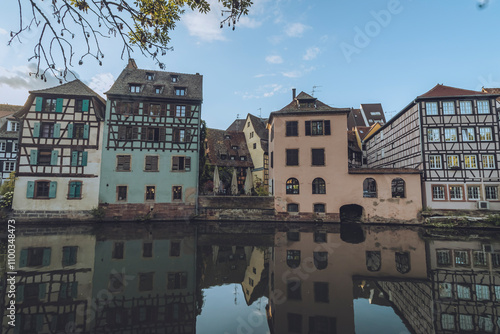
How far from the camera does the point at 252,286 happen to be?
24.0 ft

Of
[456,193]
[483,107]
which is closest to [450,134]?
[483,107]

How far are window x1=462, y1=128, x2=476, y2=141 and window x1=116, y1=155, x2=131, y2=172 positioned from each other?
2785 centimetres

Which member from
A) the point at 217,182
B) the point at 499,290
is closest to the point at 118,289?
the point at 499,290

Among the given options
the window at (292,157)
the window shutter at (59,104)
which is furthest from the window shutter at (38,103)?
the window at (292,157)

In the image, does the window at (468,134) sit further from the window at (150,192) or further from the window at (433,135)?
the window at (150,192)

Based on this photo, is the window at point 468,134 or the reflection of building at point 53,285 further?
the window at point 468,134

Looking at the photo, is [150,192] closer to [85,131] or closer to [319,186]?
[85,131]

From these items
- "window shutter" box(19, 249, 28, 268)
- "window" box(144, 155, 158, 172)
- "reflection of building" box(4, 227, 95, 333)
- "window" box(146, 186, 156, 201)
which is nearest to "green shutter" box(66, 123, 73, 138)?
"window" box(144, 155, 158, 172)

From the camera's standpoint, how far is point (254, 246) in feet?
39.2

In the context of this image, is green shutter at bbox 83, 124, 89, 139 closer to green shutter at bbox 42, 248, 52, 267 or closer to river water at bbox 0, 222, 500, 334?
river water at bbox 0, 222, 500, 334

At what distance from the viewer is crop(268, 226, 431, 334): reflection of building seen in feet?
17.9

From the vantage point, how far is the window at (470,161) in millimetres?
19016

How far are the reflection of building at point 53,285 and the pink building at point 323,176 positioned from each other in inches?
562

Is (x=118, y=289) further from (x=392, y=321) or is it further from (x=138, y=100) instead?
(x=138, y=100)
